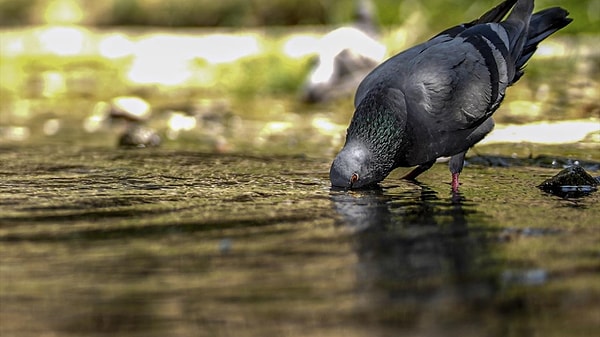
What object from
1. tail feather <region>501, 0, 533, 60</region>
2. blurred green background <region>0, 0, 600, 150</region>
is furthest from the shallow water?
blurred green background <region>0, 0, 600, 150</region>

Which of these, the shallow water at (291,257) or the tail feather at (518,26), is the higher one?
the tail feather at (518,26)

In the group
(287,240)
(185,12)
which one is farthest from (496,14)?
(185,12)

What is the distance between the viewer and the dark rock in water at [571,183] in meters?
4.44

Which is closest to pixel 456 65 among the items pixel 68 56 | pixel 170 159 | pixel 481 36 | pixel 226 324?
pixel 481 36

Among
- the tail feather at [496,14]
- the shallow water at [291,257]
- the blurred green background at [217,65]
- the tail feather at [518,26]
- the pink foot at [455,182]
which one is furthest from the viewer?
the blurred green background at [217,65]

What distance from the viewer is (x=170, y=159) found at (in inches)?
229

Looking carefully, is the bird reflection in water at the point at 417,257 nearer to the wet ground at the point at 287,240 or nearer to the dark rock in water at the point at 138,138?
the wet ground at the point at 287,240

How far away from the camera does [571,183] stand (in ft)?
14.6

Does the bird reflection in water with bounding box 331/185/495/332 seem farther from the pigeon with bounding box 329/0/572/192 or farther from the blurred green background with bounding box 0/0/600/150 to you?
the blurred green background with bounding box 0/0/600/150

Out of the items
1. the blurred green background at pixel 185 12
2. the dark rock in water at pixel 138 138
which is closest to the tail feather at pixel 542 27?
the dark rock in water at pixel 138 138

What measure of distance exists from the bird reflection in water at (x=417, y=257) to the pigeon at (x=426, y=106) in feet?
0.62

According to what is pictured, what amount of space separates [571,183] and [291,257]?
1.82 meters

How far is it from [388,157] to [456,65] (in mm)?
598

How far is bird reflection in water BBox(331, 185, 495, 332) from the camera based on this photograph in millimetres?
2521
